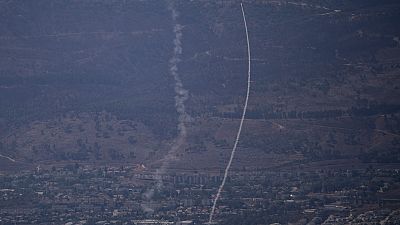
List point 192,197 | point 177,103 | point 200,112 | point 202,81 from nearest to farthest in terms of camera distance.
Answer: point 192,197
point 200,112
point 177,103
point 202,81

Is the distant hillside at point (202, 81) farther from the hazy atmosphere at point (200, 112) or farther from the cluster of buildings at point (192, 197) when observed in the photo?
the cluster of buildings at point (192, 197)

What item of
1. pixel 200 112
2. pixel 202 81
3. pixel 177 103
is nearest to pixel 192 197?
pixel 200 112

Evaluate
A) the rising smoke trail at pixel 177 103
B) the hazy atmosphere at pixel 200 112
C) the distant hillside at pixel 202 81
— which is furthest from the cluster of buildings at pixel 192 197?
the distant hillside at pixel 202 81

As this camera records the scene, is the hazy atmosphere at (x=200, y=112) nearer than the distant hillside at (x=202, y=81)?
Yes

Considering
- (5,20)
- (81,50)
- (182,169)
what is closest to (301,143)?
(182,169)

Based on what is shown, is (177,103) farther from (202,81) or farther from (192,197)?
(192,197)

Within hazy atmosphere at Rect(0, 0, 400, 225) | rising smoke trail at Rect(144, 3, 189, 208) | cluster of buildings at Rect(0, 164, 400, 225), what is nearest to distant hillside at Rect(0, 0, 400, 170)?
hazy atmosphere at Rect(0, 0, 400, 225)

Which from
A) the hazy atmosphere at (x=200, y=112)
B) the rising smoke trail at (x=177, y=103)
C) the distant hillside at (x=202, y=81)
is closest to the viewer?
the hazy atmosphere at (x=200, y=112)

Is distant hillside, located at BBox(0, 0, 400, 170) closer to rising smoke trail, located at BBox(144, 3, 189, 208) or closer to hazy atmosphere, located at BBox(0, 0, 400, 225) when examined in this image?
hazy atmosphere, located at BBox(0, 0, 400, 225)
